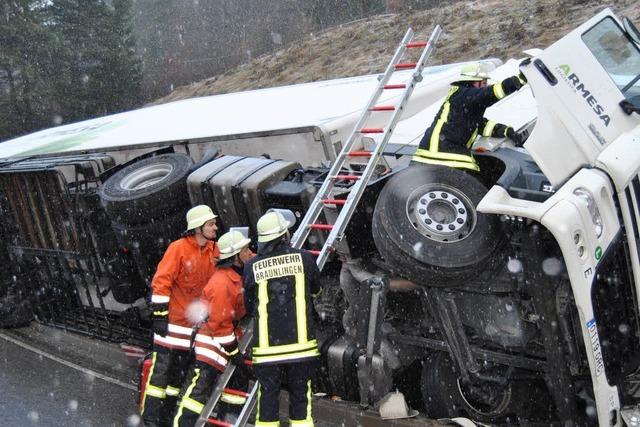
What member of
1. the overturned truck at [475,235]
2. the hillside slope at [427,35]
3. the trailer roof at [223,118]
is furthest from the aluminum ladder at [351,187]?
the hillside slope at [427,35]

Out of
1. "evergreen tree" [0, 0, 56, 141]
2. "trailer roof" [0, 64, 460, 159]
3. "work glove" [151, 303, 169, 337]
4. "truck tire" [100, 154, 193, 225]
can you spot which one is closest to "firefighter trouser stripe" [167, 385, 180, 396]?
"work glove" [151, 303, 169, 337]

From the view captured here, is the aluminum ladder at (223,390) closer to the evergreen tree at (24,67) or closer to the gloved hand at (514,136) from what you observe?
the gloved hand at (514,136)

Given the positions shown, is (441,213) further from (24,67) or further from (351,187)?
(24,67)

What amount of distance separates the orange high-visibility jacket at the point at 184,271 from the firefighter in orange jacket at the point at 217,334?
471 mm

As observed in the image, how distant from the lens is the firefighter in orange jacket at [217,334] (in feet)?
14.2

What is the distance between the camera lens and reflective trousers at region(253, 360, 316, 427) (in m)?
3.92

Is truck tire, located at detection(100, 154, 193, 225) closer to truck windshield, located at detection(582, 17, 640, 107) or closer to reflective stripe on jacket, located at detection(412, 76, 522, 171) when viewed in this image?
reflective stripe on jacket, located at detection(412, 76, 522, 171)

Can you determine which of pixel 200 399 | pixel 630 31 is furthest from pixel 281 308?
pixel 630 31

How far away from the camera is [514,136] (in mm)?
4449

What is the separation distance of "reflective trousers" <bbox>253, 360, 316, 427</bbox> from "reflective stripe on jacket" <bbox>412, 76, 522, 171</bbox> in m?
1.62

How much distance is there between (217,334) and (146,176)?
2.32m

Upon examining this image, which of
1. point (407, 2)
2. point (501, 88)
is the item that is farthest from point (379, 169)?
point (407, 2)

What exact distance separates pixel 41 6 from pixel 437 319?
32859 millimetres

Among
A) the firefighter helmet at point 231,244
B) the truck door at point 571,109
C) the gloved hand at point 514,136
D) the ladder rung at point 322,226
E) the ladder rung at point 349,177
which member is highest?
the truck door at point 571,109
